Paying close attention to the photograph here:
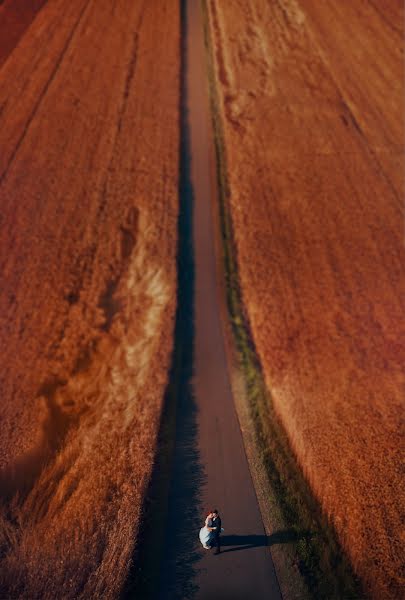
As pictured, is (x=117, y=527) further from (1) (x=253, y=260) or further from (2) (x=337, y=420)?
(1) (x=253, y=260)

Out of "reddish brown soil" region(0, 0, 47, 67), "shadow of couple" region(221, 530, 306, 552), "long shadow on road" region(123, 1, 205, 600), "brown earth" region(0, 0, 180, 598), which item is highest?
"reddish brown soil" region(0, 0, 47, 67)

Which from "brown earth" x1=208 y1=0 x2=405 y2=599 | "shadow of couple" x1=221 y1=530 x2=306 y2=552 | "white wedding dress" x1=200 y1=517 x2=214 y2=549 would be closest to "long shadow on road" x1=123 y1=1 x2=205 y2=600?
"white wedding dress" x1=200 y1=517 x2=214 y2=549

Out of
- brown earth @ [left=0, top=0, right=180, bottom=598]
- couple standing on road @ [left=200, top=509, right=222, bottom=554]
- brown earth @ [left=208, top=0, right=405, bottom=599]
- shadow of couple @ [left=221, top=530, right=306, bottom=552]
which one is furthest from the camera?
brown earth @ [left=208, top=0, right=405, bottom=599]

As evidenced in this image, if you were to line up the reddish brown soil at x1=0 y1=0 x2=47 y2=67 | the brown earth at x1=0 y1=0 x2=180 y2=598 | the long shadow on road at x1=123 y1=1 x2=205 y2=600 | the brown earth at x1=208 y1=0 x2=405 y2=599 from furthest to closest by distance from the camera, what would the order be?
the reddish brown soil at x1=0 y1=0 x2=47 y2=67, the brown earth at x1=208 y1=0 x2=405 y2=599, the brown earth at x1=0 y1=0 x2=180 y2=598, the long shadow on road at x1=123 y1=1 x2=205 y2=600

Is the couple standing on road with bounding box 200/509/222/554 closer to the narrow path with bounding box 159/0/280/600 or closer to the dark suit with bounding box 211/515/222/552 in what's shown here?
the dark suit with bounding box 211/515/222/552

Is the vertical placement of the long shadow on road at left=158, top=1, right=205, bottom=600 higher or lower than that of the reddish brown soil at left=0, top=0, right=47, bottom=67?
lower

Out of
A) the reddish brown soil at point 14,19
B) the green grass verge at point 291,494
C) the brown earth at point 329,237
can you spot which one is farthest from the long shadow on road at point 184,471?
the reddish brown soil at point 14,19

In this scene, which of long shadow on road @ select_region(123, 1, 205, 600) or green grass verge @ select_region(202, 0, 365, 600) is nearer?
long shadow on road @ select_region(123, 1, 205, 600)

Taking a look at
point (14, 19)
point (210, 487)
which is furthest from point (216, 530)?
point (14, 19)
